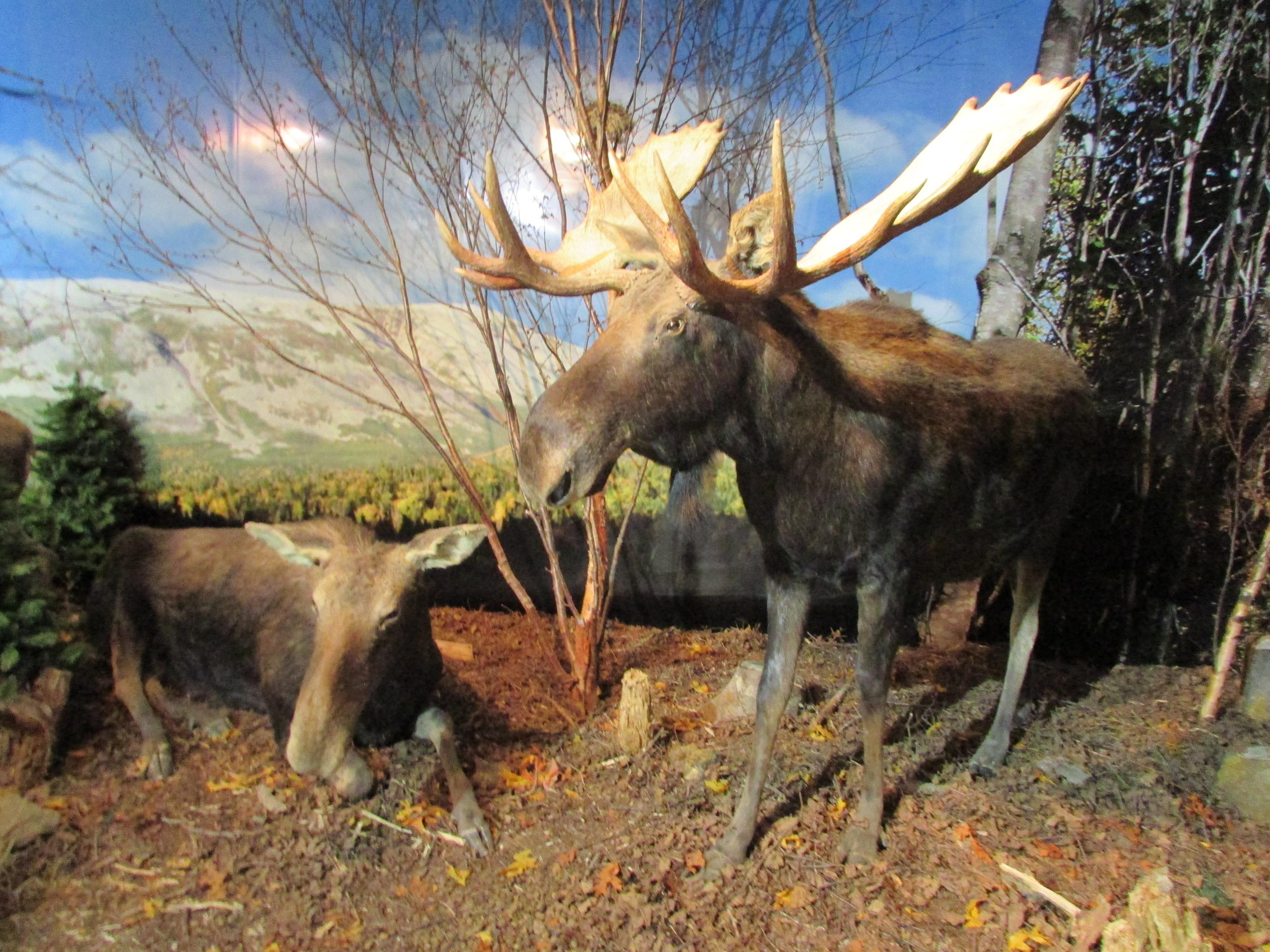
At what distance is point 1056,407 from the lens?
102 inches

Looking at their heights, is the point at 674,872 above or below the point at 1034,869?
below

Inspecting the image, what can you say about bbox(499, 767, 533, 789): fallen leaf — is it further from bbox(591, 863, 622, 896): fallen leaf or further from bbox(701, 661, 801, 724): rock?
bbox(701, 661, 801, 724): rock

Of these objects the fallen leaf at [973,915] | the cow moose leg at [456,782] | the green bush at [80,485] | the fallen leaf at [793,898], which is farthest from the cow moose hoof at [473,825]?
the green bush at [80,485]

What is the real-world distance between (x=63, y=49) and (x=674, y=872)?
4.30 metres

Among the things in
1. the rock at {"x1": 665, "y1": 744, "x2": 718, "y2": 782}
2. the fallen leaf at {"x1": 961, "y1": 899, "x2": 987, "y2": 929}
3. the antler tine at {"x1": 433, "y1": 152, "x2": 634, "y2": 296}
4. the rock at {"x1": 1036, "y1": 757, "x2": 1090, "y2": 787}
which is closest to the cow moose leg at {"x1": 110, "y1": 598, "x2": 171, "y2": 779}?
the rock at {"x1": 665, "y1": 744, "x2": 718, "y2": 782}

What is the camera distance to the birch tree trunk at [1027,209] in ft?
11.2

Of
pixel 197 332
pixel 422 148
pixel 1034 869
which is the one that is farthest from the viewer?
pixel 197 332

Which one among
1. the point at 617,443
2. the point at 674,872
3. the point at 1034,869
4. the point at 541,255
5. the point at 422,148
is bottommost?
the point at 674,872

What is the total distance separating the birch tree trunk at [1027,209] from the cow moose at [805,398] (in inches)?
34.5

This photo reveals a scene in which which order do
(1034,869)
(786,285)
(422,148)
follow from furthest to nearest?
(422,148) < (1034,869) < (786,285)

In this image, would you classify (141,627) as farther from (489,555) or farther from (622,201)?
(622,201)

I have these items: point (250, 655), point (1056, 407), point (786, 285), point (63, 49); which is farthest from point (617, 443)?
point (63, 49)

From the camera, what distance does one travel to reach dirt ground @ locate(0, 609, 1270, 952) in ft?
6.90

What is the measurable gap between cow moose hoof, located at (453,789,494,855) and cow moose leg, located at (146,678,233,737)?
1066 mm
